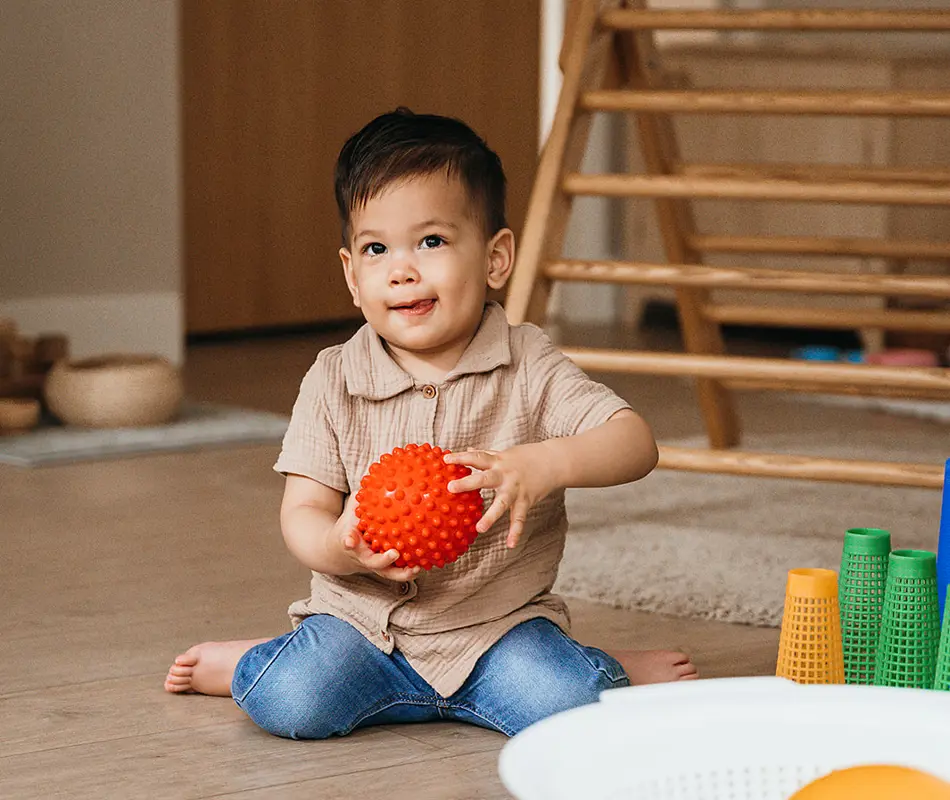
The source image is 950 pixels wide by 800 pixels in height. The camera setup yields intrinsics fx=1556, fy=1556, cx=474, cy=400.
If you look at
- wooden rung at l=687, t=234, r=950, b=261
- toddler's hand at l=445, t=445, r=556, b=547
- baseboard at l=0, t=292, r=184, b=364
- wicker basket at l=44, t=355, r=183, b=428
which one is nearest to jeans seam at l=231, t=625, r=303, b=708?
toddler's hand at l=445, t=445, r=556, b=547

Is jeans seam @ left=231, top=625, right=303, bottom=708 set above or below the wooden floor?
above

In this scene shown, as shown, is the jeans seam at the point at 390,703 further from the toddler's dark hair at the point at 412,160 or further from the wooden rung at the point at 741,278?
the wooden rung at the point at 741,278

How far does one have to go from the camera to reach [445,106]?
482 centimetres

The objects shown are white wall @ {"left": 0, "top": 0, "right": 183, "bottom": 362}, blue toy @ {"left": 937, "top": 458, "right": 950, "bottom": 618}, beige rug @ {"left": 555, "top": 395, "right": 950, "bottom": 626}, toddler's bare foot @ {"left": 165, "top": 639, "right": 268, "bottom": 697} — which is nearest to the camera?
blue toy @ {"left": 937, "top": 458, "right": 950, "bottom": 618}

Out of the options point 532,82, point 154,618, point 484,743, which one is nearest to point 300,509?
point 484,743

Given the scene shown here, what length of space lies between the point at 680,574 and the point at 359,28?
3.03 m

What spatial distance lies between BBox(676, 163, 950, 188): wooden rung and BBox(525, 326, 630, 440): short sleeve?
0.83m

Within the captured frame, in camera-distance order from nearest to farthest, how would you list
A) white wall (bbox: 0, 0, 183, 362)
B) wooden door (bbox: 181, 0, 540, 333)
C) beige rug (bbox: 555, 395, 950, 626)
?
beige rug (bbox: 555, 395, 950, 626), white wall (bbox: 0, 0, 183, 362), wooden door (bbox: 181, 0, 540, 333)

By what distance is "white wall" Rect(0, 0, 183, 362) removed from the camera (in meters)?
3.40

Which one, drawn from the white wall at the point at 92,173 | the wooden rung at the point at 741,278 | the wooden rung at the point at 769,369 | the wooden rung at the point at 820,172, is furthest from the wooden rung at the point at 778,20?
the white wall at the point at 92,173

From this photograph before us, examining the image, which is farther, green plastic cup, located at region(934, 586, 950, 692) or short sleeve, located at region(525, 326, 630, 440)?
short sleeve, located at region(525, 326, 630, 440)

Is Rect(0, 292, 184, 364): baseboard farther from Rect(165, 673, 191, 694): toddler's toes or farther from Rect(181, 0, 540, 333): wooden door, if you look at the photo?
Rect(165, 673, 191, 694): toddler's toes

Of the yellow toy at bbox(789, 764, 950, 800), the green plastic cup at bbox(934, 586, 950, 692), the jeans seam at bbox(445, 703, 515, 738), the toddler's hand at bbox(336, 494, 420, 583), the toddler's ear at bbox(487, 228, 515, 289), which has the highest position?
the toddler's ear at bbox(487, 228, 515, 289)

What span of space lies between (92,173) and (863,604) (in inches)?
102
